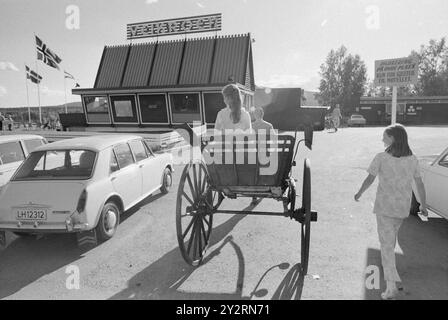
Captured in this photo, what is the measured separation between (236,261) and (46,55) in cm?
2620

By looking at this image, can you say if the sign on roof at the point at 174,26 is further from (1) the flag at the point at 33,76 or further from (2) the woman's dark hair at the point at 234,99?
(2) the woman's dark hair at the point at 234,99

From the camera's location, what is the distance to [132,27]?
26.4m

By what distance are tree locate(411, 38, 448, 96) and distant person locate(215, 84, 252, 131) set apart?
78.0m

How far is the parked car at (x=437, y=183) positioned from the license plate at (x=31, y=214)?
19.4 ft

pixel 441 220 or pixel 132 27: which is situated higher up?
pixel 132 27

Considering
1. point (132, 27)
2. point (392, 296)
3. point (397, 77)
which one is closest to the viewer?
point (392, 296)

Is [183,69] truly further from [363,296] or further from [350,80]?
[350,80]

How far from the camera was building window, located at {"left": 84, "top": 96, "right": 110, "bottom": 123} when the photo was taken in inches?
922

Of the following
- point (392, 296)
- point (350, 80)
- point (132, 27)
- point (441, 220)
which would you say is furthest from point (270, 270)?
point (350, 80)
